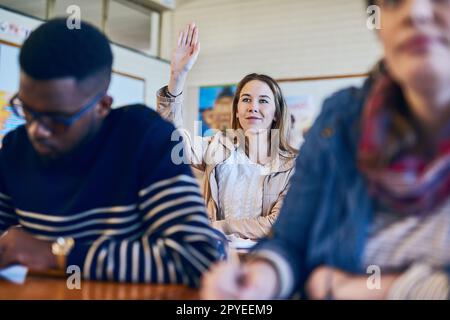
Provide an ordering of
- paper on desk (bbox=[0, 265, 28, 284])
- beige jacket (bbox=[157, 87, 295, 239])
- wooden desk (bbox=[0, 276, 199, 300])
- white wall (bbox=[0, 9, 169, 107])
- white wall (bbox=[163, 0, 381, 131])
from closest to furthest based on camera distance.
→ wooden desk (bbox=[0, 276, 199, 300]) → paper on desk (bbox=[0, 265, 28, 284]) → beige jacket (bbox=[157, 87, 295, 239]) → white wall (bbox=[163, 0, 381, 131]) → white wall (bbox=[0, 9, 169, 107])

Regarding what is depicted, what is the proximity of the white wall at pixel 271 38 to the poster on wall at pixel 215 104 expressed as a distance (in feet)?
0.28

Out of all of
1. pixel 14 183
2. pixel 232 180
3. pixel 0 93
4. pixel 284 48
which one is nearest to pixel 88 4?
pixel 0 93

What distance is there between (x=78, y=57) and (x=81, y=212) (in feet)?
1.03

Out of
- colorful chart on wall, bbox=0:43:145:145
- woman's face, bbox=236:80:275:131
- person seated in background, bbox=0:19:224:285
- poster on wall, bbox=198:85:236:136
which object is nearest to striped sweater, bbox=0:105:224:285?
person seated in background, bbox=0:19:224:285

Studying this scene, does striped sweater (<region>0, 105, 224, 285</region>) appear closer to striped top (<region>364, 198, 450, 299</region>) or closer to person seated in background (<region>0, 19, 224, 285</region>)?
person seated in background (<region>0, 19, 224, 285</region>)

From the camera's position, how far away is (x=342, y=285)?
0.70m

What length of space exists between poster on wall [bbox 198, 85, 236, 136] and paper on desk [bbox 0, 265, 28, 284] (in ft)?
13.6

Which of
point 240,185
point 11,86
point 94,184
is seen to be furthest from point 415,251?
point 11,86

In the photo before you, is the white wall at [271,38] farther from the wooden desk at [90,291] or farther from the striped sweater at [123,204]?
the wooden desk at [90,291]

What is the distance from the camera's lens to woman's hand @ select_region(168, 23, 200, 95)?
155cm

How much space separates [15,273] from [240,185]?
63.2 inches

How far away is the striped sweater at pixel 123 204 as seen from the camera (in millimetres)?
988

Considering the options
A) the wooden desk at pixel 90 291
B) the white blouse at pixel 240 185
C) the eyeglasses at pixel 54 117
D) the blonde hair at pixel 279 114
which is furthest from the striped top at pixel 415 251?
the blonde hair at pixel 279 114

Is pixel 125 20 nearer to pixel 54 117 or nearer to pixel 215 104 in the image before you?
Result: pixel 215 104
